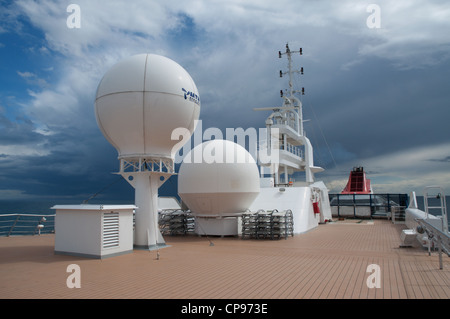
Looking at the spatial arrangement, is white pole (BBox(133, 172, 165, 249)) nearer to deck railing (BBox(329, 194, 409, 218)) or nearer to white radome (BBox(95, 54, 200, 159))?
white radome (BBox(95, 54, 200, 159))

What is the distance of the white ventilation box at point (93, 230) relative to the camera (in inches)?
403

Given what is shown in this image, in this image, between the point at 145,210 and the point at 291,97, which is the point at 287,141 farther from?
the point at 145,210

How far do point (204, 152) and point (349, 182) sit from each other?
29063mm

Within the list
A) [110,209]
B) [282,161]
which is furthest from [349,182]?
[110,209]

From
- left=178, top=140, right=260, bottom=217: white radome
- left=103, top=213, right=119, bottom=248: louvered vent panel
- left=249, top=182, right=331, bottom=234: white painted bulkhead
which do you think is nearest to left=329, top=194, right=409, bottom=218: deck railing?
left=249, top=182, right=331, bottom=234: white painted bulkhead

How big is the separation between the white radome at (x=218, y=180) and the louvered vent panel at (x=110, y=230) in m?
5.18

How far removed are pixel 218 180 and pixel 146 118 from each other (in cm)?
509

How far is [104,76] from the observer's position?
477 inches

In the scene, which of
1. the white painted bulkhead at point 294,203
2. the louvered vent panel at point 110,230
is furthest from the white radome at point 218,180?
the louvered vent panel at point 110,230

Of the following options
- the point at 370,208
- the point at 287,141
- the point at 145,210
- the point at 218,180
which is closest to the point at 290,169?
the point at 287,141

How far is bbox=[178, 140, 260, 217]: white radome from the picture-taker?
599 inches

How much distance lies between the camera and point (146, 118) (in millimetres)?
11469

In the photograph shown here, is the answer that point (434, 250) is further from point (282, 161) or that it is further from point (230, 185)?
point (282, 161)

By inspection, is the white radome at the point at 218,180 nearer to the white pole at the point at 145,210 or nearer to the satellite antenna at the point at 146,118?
the satellite antenna at the point at 146,118
